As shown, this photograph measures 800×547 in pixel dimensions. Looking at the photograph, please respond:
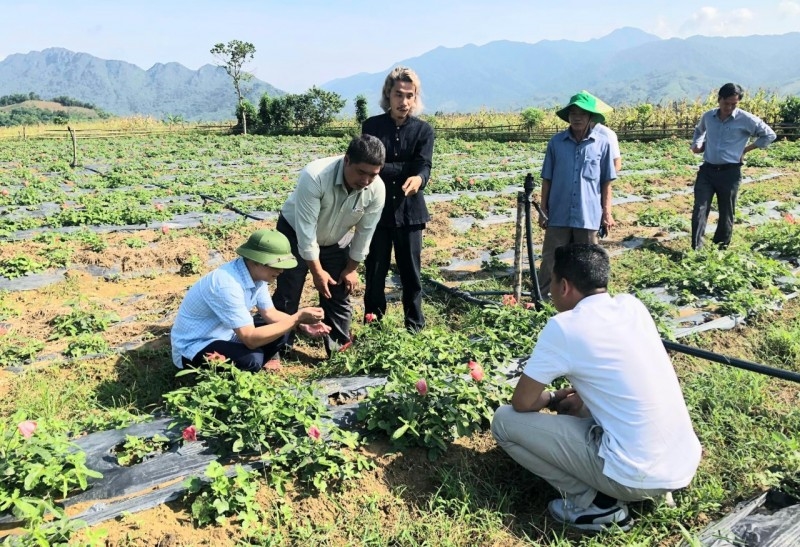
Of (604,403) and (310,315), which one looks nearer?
(604,403)

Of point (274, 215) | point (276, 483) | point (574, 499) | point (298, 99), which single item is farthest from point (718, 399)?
point (298, 99)

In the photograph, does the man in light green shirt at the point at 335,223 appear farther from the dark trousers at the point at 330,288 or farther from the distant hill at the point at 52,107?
the distant hill at the point at 52,107

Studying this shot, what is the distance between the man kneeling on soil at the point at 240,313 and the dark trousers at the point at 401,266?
1.01 m

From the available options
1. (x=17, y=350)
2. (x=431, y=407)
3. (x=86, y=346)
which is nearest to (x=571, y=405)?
(x=431, y=407)

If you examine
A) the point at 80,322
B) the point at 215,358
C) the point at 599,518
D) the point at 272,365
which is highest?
the point at 215,358

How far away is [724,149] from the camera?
616cm

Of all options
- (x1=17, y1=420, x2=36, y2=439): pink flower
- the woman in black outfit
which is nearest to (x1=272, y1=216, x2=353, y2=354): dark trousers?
the woman in black outfit

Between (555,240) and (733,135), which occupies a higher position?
(733,135)

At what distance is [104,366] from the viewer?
396 centimetres

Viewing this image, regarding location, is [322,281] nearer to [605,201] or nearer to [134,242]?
[605,201]

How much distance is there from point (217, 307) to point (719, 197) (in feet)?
19.6

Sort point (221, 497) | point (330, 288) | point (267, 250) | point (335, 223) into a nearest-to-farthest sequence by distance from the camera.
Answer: point (221, 497), point (267, 250), point (335, 223), point (330, 288)

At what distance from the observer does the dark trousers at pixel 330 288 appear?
392 cm

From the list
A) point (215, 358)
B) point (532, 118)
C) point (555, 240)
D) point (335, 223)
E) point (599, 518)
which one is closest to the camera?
point (599, 518)
